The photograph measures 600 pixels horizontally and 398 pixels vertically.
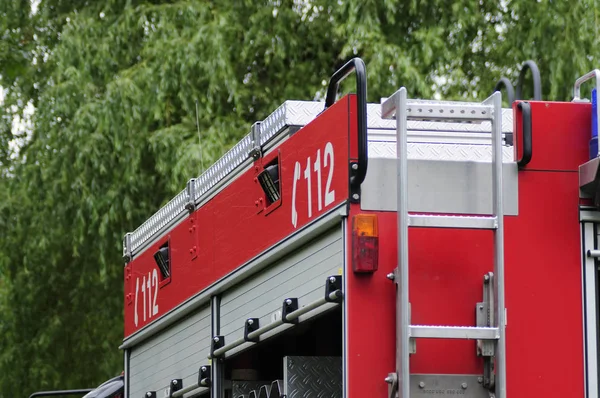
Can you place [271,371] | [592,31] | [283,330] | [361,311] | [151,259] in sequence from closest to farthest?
[361,311], [283,330], [271,371], [151,259], [592,31]

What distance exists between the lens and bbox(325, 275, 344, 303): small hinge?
4.55 metres

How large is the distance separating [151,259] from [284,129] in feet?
7.49

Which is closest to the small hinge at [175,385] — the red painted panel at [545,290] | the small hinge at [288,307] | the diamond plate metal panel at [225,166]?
the diamond plate metal panel at [225,166]

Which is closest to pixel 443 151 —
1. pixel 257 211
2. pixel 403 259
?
pixel 403 259

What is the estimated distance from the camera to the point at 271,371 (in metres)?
6.13

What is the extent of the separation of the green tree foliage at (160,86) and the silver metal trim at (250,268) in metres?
5.46

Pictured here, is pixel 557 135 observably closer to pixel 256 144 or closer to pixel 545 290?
pixel 545 290

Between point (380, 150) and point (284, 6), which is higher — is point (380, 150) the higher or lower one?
the lower one

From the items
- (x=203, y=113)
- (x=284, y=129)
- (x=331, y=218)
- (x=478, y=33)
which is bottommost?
(x=331, y=218)

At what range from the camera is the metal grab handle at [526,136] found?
4.69m

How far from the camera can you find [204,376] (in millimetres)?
6250

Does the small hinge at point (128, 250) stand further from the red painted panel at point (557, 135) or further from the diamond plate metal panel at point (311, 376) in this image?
the red painted panel at point (557, 135)

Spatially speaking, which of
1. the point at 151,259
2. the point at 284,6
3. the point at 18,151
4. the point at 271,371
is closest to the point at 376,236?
the point at 271,371

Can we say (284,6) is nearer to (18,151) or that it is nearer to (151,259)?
(18,151)
